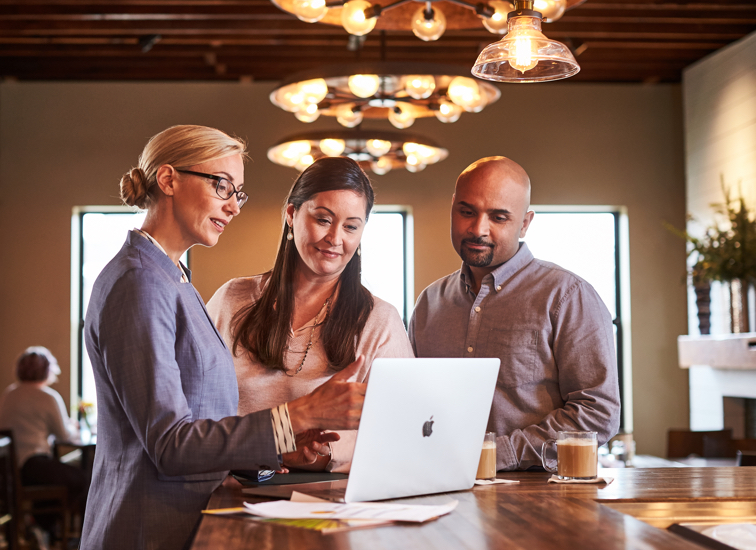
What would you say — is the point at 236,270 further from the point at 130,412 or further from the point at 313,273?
the point at 130,412

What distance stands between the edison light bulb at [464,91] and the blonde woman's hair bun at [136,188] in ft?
9.10

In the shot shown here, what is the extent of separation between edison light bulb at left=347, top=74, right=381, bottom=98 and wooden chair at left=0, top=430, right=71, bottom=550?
8.60 ft

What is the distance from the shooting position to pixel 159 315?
1.47 metres

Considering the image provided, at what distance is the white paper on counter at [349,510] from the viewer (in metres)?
1.31

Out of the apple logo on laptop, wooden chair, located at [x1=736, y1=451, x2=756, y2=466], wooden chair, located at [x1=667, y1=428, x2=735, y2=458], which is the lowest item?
wooden chair, located at [x1=667, y1=428, x2=735, y2=458]

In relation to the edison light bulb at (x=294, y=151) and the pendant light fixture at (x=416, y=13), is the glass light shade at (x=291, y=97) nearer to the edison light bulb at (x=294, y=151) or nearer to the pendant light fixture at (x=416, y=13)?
the pendant light fixture at (x=416, y=13)

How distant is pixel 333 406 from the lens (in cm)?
138

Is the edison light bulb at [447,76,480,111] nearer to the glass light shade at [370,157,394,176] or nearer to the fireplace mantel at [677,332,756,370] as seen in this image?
the glass light shade at [370,157,394,176]

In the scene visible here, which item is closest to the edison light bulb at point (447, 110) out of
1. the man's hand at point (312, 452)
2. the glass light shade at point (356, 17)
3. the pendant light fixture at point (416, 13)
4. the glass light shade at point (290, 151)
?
the pendant light fixture at point (416, 13)

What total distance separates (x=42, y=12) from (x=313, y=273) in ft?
14.6

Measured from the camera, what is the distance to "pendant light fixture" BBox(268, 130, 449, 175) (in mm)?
4742

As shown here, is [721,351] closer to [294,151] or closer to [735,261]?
[735,261]

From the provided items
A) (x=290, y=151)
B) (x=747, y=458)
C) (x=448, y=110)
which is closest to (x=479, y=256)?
(x=747, y=458)

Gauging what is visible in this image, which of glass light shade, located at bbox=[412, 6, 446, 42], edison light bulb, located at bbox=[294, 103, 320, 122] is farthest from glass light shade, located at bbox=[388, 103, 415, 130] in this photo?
glass light shade, located at bbox=[412, 6, 446, 42]
